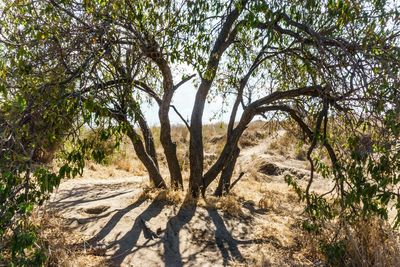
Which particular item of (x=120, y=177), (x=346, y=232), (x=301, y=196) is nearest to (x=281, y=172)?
(x=120, y=177)

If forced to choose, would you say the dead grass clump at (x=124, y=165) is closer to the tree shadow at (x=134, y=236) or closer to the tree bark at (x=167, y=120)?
the tree bark at (x=167, y=120)

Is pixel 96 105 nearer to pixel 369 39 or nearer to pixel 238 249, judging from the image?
pixel 369 39

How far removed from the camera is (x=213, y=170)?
737 cm

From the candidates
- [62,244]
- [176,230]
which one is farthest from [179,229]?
[62,244]

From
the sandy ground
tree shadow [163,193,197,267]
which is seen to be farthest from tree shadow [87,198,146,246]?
tree shadow [163,193,197,267]

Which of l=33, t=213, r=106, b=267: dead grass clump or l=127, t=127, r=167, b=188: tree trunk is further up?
l=127, t=127, r=167, b=188: tree trunk

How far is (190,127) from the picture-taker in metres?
7.19

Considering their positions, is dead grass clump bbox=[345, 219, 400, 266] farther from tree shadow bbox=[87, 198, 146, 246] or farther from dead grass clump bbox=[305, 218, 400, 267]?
tree shadow bbox=[87, 198, 146, 246]

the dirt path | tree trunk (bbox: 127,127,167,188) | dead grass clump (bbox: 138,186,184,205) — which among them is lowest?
the dirt path

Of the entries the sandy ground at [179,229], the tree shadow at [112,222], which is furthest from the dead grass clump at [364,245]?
the tree shadow at [112,222]

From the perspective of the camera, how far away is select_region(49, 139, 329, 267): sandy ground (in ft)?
17.0

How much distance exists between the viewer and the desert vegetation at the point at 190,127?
3291 mm

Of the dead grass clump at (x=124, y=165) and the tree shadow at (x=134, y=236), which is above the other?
the dead grass clump at (x=124, y=165)

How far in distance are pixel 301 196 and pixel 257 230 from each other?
3.76 feet
